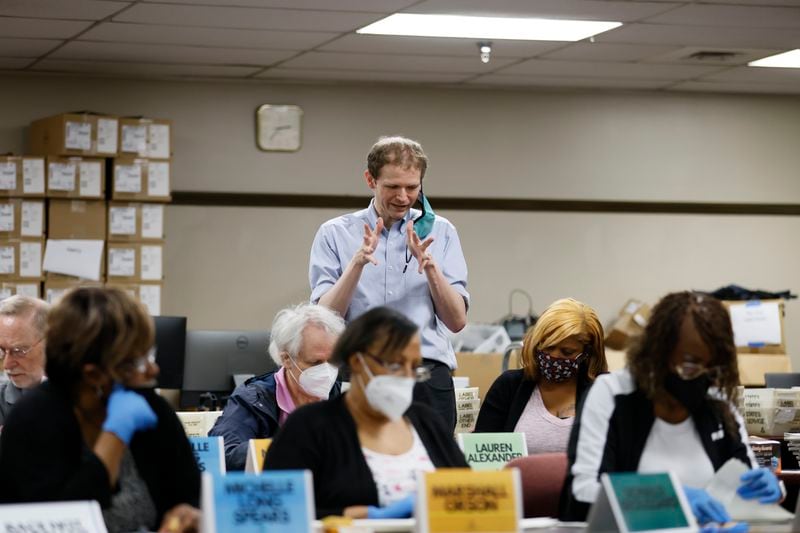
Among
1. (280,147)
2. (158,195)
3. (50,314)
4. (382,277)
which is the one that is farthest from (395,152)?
(280,147)

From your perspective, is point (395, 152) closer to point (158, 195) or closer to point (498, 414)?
point (498, 414)

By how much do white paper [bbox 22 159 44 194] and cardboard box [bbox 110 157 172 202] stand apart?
16.5 inches

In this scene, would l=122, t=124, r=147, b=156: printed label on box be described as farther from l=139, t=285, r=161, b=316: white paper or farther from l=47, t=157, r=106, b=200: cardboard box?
l=139, t=285, r=161, b=316: white paper

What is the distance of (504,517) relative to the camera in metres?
2.44

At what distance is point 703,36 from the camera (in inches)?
275

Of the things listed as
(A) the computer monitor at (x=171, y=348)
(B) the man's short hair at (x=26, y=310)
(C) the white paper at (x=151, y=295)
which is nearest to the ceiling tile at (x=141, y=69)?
(C) the white paper at (x=151, y=295)

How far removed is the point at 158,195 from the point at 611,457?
Result: 5275mm

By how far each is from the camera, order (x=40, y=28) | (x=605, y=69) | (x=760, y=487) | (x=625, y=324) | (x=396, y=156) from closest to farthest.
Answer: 1. (x=760, y=487)
2. (x=396, y=156)
3. (x=40, y=28)
4. (x=605, y=69)
5. (x=625, y=324)

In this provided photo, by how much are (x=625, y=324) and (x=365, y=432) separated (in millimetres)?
6082

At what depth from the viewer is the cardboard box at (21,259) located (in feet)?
25.0

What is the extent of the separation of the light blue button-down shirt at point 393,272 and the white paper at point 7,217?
4.00m

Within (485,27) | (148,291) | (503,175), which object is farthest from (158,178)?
(503,175)

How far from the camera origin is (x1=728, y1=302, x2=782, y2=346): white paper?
27.6ft

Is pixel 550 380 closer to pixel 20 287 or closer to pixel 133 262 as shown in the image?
pixel 133 262
